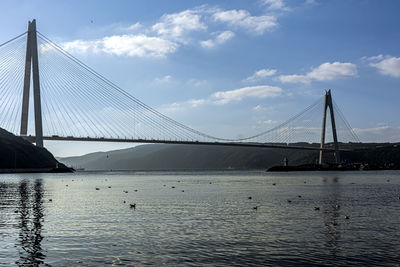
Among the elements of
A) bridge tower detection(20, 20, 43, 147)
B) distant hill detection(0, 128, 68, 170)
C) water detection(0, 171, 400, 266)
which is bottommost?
water detection(0, 171, 400, 266)

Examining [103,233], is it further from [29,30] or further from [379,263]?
[29,30]

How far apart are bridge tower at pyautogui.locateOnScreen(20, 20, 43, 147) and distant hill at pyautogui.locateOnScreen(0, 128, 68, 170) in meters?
8.90

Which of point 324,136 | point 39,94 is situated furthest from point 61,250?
point 324,136

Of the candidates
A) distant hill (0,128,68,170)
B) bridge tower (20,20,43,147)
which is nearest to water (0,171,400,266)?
bridge tower (20,20,43,147)

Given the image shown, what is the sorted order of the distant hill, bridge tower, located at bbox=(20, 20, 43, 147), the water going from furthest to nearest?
the distant hill
bridge tower, located at bbox=(20, 20, 43, 147)
the water

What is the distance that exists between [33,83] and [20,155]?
26.9 m

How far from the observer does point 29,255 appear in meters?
15.2

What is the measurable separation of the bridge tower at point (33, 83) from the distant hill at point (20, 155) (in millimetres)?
8898

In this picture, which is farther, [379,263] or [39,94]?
[39,94]

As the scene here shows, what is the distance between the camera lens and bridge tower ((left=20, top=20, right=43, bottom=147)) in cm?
10319

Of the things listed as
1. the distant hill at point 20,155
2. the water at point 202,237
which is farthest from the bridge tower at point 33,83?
the water at point 202,237

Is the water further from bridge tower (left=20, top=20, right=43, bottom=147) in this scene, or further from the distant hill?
the distant hill

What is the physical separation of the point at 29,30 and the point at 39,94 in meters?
18.4

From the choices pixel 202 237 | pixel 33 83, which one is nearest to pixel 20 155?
pixel 33 83
